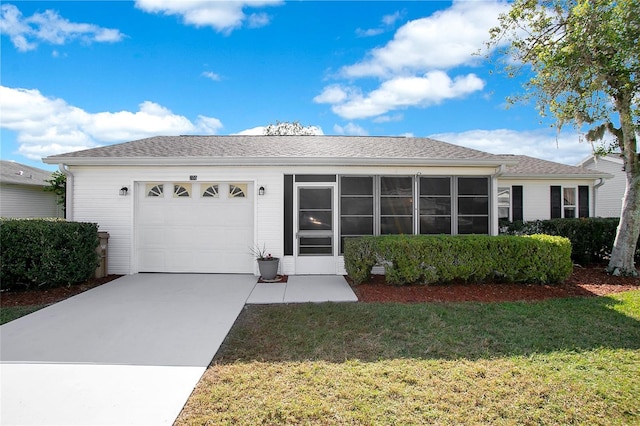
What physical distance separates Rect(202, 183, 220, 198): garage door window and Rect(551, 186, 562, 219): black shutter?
1212 cm

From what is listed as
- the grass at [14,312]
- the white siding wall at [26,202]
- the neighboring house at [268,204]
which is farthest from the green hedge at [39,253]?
the white siding wall at [26,202]

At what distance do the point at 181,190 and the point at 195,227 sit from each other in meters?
1.03

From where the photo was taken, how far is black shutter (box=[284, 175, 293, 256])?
8094mm

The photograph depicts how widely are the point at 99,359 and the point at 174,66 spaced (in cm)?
1059

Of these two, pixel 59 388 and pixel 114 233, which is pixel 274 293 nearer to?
pixel 59 388

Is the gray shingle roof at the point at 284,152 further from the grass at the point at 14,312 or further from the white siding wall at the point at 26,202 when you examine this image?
the white siding wall at the point at 26,202

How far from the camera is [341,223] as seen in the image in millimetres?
8156

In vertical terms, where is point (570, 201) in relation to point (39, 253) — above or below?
above

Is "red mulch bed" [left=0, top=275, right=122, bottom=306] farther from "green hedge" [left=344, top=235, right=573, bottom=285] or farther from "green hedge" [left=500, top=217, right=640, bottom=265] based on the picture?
"green hedge" [left=500, top=217, right=640, bottom=265]

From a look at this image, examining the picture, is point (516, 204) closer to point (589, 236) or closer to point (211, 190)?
point (589, 236)

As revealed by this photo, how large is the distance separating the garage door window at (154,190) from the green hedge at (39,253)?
179cm

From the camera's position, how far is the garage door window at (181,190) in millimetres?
8320

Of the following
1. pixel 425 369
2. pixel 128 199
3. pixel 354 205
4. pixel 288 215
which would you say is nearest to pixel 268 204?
pixel 288 215

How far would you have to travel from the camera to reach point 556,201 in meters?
12.4
